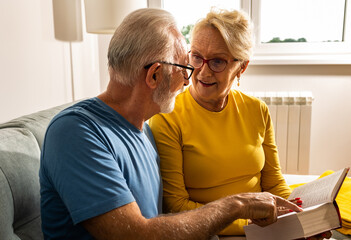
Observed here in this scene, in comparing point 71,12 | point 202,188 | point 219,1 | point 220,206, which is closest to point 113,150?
point 220,206

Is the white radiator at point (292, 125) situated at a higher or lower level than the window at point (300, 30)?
lower

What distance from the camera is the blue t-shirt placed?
0.80 metres

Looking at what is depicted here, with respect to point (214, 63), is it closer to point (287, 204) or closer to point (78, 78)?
point (287, 204)

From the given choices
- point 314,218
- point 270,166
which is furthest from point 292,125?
point 314,218

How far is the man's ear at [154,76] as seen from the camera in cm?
101

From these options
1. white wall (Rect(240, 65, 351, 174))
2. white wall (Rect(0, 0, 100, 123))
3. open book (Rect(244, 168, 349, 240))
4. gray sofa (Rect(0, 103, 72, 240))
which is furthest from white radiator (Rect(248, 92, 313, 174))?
gray sofa (Rect(0, 103, 72, 240))

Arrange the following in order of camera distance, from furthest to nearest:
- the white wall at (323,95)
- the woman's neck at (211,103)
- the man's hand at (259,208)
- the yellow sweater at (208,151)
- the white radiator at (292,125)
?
the white wall at (323,95)
the white radiator at (292,125)
the woman's neck at (211,103)
the yellow sweater at (208,151)
the man's hand at (259,208)

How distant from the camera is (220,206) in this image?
38.0 inches

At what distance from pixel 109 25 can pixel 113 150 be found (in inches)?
53.0

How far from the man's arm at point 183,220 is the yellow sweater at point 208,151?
0.27 meters

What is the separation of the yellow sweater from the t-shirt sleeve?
18.2 inches

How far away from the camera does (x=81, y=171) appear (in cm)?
81

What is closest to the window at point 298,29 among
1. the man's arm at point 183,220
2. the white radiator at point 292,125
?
the white radiator at point 292,125

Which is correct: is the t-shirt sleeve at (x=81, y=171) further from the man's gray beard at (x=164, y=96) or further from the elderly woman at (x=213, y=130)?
the elderly woman at (x=213, y=130)
